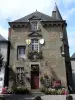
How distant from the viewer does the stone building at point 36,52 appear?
23.8 m

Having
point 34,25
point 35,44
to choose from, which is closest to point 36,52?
point 35,44

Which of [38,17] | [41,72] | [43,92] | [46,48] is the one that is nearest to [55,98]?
[43,92]

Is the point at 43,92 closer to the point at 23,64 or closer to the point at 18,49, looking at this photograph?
the point at 23,64

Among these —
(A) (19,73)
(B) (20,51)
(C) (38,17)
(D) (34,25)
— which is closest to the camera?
(A) (19,73)

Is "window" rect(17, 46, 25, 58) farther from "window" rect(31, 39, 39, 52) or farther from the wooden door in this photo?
the wooden door

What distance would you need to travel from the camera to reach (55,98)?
58.9ft

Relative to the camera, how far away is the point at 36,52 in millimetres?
24391

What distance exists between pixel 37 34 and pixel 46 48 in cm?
212

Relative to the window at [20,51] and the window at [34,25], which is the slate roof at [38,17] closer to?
the window at [34,25]

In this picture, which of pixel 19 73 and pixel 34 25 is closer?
pixel 19 73

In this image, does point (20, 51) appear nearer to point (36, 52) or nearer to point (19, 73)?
point (36, 52)

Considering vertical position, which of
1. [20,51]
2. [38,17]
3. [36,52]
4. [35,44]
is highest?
[38,17]

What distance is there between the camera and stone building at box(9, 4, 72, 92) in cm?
2380

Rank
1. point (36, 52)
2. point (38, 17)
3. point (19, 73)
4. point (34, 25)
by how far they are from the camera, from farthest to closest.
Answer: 1. point (38, 17)
2. point (34, 25)
3. point (36, 52)
4. point (19, 73)
